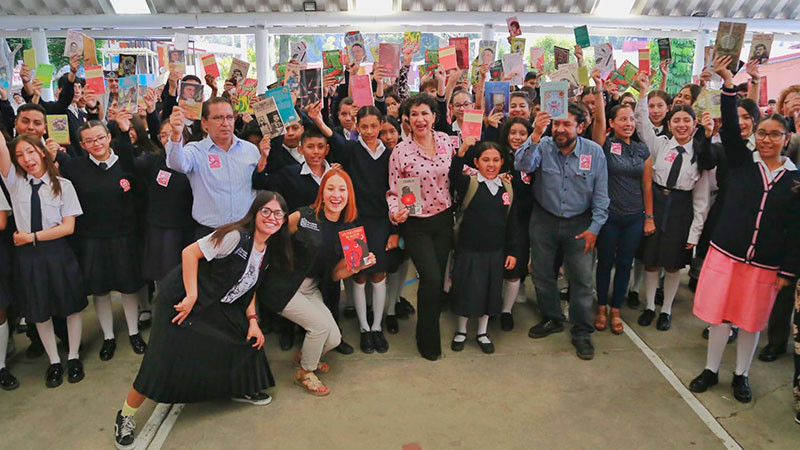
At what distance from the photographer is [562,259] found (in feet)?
13.8

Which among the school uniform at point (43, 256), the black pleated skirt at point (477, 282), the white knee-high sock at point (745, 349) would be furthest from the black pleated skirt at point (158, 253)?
the white knee-high sock at point (745, 349)

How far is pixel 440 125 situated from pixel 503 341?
5.50 ft

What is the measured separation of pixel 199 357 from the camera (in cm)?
277

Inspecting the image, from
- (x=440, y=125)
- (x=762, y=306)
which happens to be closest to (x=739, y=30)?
(x=762, y=306)

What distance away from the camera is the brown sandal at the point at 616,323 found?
12.9 ft

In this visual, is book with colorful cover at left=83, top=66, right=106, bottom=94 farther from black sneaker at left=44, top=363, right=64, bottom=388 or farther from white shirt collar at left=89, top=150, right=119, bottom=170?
black sneaker at left=44, top=363, right=64, bottom=388

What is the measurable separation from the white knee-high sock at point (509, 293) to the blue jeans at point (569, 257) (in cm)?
18

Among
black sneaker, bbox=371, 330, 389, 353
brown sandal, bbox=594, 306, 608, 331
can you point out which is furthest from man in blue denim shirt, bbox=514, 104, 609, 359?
black sneaker, bbox=371, 330, 389, 353

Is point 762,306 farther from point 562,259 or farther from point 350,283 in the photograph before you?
point 350,283

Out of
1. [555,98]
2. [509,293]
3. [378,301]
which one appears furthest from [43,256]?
[555,98]

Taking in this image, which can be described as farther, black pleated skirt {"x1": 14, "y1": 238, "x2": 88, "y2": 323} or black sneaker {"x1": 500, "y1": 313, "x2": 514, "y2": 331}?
black sneaker {"x1": 500, "y1": 313, "x2": 514, "y2": 331}

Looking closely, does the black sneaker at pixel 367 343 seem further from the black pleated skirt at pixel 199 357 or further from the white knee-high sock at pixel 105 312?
Answer: the white knee-high sock at pixel 105 312

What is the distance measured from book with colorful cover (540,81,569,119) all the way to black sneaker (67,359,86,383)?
328 cm

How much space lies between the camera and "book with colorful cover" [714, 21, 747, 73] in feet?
10.5
